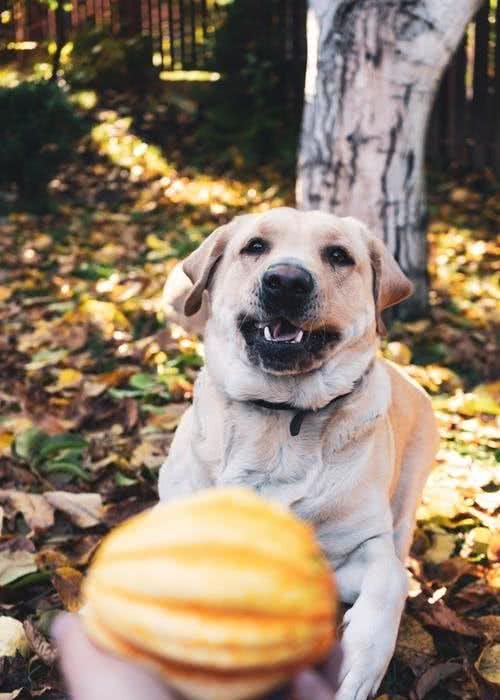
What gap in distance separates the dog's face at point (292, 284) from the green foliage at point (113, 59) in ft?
26.3

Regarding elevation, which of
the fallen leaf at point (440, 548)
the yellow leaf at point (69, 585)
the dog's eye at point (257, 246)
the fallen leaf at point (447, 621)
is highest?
the dog's eye at point (257, 246)

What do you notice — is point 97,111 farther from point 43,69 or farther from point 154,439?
point 154,439

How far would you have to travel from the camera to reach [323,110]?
5.31 m

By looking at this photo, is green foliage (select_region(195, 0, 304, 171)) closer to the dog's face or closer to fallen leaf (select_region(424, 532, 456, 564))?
the dog's face

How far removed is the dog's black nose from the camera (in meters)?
2.61

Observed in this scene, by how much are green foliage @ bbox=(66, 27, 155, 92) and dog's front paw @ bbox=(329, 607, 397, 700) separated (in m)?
9.07

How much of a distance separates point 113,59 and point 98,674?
10.2 m

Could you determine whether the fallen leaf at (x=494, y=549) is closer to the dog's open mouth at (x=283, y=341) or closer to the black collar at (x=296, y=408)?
the black collar at (x=296, y=408)

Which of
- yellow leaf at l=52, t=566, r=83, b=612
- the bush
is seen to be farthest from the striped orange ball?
the bush

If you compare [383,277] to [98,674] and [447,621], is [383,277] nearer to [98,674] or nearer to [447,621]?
[447,621]

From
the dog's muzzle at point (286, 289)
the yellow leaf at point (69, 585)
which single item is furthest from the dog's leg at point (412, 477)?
the yellow leaf at point (69, 585)

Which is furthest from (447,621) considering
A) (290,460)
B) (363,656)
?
(290,460)

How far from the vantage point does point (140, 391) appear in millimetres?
4488

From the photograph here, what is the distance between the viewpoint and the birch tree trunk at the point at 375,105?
5.06m
